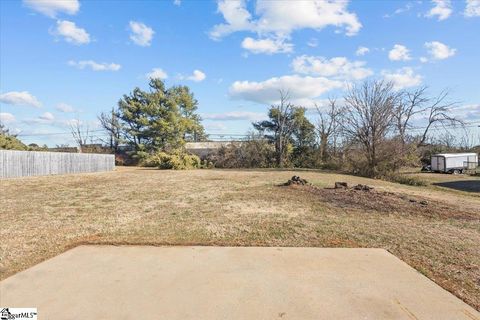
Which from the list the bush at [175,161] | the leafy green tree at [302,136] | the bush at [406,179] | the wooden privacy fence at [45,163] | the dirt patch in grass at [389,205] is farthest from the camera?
the leafy green tree at [302,136]

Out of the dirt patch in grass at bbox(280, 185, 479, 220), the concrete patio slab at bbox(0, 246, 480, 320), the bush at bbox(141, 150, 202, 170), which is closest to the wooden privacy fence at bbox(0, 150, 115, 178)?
the bush at bbox(141, 150, 202, 170)

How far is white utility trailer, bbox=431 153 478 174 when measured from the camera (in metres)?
34.8

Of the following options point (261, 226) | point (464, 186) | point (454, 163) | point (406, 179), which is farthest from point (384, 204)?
point (454, 163)

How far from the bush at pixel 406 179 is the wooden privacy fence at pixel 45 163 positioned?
69.7ft

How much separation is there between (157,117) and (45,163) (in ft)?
63.6

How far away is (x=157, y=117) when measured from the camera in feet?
132

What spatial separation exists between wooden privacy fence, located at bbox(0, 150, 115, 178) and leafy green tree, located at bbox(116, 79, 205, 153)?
1019 centimetres

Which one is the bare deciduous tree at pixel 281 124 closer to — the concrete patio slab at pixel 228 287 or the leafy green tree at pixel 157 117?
the leafy green tree at pixel 157 117

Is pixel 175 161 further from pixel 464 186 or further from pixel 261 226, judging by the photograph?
pixel 261 226

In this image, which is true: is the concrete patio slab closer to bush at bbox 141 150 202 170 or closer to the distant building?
bush at bbox 141 150 202 170

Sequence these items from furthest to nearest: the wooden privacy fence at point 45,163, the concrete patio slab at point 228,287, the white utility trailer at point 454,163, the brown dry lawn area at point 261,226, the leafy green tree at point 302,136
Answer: the leafy green tree at point 302,136, the white utility trailer at point 454,163, the wooden privacy fence at point 45,163, the brown dry lawn area at point 261,226, the concrete patio slab at point 228,287

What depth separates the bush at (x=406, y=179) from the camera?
61.8 ft

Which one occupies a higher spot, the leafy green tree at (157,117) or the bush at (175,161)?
the leafy green tree at (157,117)

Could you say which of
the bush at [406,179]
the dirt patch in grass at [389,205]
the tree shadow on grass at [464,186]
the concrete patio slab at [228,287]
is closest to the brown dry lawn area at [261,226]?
the dirt patch in grass at [389,205]
